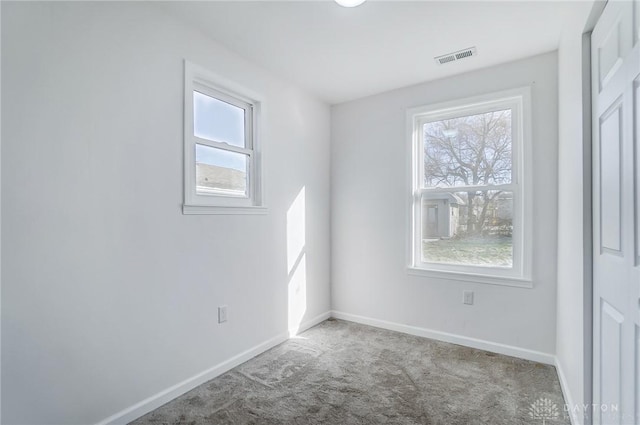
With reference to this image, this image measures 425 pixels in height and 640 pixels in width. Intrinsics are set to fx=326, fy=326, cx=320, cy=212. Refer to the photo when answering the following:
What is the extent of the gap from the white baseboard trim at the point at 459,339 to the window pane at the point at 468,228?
2.22 feet

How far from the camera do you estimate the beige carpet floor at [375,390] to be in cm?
196

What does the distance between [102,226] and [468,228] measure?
2867mm

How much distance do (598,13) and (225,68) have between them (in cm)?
228

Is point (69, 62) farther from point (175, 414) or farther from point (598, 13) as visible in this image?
point (598, 13)

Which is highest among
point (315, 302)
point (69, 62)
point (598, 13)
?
point (598, 13)

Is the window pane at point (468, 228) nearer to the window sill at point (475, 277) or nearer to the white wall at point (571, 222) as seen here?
the window sill at point (475, 277)

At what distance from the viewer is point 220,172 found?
2598 millimetres

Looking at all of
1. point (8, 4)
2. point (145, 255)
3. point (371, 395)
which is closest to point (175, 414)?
point (145, 255)

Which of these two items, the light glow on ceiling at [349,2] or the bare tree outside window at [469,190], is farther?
the bare tree outside window at [469,190]

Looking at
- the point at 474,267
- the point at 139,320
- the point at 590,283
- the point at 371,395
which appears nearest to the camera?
the point at 590,283

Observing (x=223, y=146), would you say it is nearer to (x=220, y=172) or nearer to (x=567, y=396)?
(x=220, y=172)

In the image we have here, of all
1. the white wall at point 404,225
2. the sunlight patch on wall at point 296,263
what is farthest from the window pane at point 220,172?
the white wall at point 404,225

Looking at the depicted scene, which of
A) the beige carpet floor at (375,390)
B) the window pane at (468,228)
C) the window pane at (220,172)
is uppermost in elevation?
the window pane at (220,172)

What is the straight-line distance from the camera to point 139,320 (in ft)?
6.50
